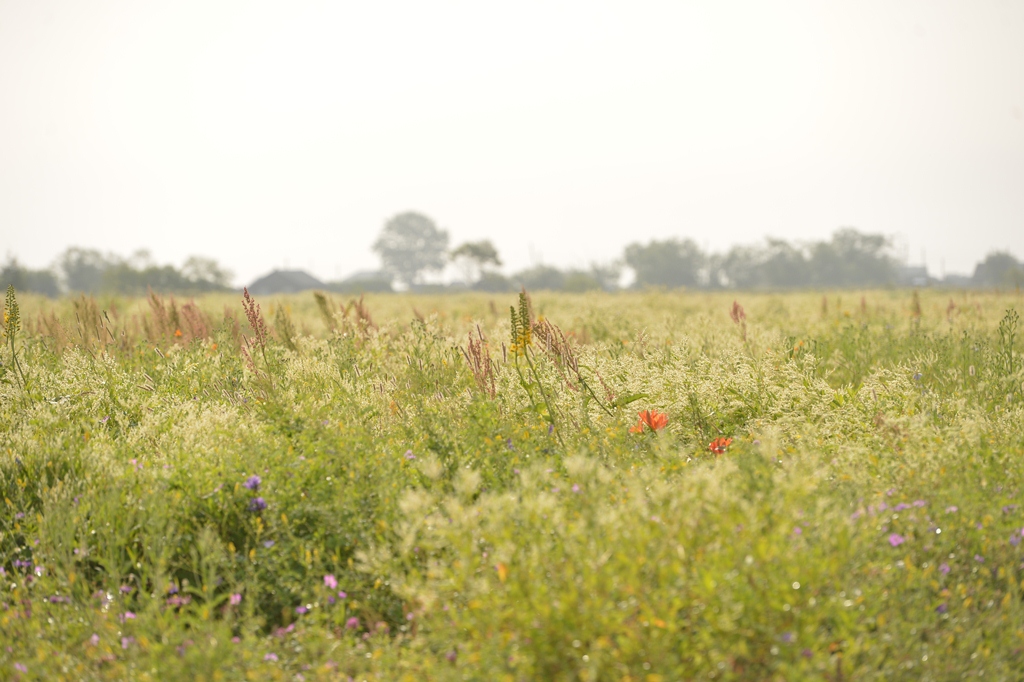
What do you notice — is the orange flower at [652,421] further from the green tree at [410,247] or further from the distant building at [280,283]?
the green tree at [410,247]

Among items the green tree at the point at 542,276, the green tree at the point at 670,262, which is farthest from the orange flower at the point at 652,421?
the green tree at the point at 670,262

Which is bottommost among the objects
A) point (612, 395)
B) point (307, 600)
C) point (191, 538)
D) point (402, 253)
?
point (307, 600)

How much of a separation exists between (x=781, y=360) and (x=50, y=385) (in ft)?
16.6

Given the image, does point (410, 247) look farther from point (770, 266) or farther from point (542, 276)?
point (770, 266)

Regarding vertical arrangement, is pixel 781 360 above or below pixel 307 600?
above

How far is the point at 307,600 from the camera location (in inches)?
113

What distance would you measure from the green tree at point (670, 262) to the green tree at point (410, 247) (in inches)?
1358

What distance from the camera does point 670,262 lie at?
74.7m

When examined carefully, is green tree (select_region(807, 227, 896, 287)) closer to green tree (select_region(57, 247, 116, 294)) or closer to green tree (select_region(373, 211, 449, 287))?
green tree (select_region(373, 211, 449, 287))

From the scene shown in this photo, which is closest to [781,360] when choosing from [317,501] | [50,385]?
[317,501]

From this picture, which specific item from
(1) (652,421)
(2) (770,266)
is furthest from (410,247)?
(1) (652,421)

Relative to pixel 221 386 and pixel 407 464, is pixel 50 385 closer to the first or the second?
pixel 221 386

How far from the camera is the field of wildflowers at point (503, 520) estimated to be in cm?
218

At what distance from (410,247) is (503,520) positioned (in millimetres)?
100902
